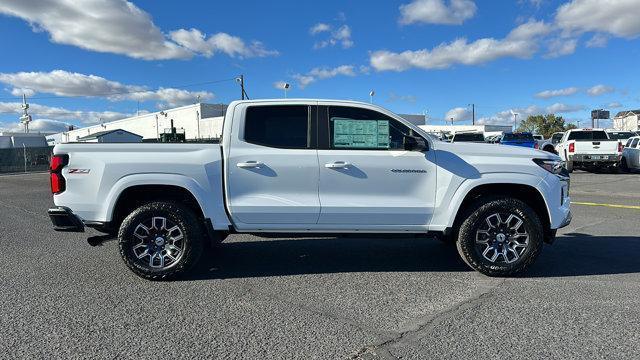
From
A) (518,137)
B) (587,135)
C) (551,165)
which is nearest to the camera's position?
(551,165)

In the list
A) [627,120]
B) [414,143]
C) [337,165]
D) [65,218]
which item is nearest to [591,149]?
[414,143]

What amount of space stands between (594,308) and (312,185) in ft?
9.38

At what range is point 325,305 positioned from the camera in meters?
4.39

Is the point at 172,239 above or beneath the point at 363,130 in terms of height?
beneath

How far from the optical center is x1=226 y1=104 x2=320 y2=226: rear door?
512 cm

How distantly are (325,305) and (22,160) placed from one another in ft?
136

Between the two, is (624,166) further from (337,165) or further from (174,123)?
(174,123)

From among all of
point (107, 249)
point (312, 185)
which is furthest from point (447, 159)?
point (107, 249)

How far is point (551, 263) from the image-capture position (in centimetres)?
578

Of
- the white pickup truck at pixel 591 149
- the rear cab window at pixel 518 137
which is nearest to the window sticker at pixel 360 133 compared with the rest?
the white pickup truck at pixel 591 149

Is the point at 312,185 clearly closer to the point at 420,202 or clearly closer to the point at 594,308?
the point at 420,202

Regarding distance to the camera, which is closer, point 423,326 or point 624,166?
point 423,326

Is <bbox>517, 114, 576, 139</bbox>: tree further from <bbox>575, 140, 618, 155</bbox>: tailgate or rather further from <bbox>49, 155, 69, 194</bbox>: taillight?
<bbox>49, 155, 69, 194</bbox>: taillight

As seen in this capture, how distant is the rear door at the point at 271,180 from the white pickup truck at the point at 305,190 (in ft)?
0.03
